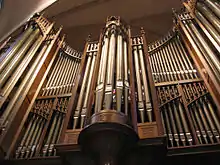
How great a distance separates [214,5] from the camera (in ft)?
16.4

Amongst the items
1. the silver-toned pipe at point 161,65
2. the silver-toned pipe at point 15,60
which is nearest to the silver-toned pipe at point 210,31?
the silver-toned pipe at point 161,65

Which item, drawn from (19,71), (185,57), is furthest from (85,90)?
(185,57)

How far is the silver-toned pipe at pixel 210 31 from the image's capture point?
4.33 metres

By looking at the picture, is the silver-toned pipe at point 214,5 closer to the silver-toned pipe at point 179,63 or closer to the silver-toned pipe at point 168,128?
the silver-toned pipe at point 179,63

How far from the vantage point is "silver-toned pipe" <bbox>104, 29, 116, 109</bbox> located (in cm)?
327

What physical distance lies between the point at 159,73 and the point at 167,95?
69 cm

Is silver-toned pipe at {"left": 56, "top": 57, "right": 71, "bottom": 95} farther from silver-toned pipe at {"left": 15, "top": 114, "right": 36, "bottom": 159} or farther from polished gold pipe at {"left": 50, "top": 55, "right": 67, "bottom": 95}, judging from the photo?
silver-toned pipe at {"left": 15, "top": 114, "right": 36, "bottom": 159}

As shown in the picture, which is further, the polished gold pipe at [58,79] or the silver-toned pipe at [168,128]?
the polished gold pipe at [58,79]

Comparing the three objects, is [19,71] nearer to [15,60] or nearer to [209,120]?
[15,60]

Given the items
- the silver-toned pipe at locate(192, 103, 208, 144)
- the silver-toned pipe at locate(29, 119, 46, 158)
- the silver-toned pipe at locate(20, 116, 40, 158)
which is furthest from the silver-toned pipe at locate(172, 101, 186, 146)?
the silver-toned pipe at locate(20, 116, 40, 158)

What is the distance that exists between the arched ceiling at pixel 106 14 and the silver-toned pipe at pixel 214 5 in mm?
1616

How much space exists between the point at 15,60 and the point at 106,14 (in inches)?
114

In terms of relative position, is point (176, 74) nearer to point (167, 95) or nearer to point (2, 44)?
point (167, 95)

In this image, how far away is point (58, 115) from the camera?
4.16 metres
